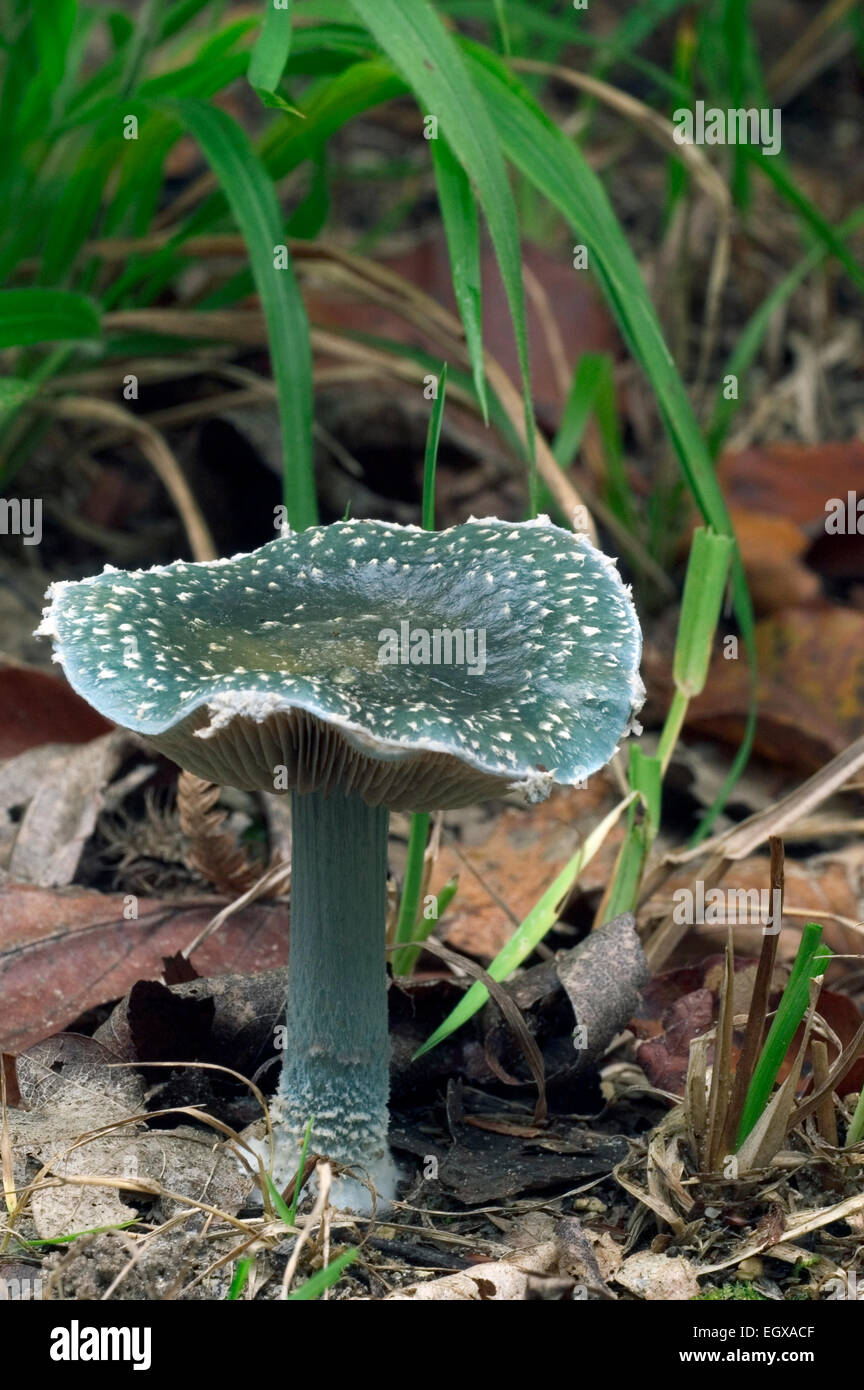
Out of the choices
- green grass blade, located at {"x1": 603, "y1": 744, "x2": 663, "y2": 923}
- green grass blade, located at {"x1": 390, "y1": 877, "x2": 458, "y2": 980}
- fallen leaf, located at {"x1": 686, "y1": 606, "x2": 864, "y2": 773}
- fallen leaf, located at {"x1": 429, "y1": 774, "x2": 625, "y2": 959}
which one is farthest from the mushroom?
fallen leaf, located at {"x1": 686, "y1": 606, "x2": 864, "y2": 773}

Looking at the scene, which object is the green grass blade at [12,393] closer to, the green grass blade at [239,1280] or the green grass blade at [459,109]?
the green grass blade at [459,109]

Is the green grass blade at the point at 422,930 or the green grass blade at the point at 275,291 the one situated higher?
the green grass blade at the point at 275,291

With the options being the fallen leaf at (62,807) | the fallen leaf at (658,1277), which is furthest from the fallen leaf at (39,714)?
the fallen leaf at (658,1277)

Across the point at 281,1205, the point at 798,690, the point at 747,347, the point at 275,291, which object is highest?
the point at 747,347

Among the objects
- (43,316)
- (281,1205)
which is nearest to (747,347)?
(43,316)

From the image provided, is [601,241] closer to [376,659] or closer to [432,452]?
[432,452]

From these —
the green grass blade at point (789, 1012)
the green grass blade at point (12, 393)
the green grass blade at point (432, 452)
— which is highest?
the green grass blade at point (12, 393)
